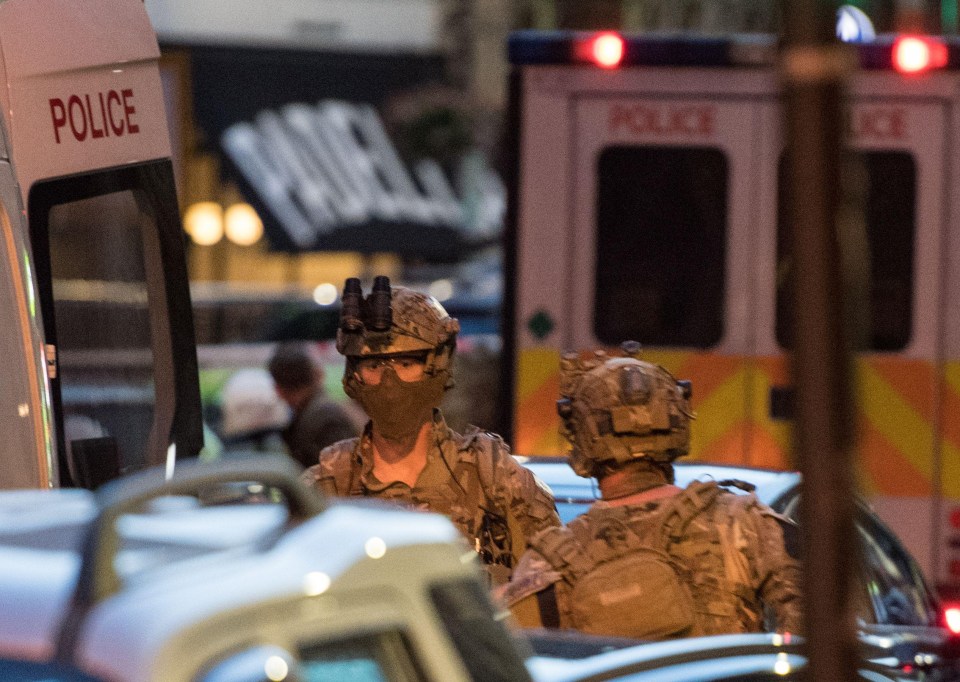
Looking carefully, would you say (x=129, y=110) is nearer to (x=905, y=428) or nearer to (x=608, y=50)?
(x=608, y=50)

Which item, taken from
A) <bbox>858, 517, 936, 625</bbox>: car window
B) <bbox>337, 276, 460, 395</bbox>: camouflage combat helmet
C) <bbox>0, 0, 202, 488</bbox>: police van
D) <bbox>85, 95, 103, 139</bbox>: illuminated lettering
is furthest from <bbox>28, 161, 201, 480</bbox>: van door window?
<bbox>858, 517, 936, 625</bbox>: car window

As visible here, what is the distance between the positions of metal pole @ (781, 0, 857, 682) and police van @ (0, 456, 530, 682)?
525 mm

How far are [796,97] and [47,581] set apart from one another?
0.90 meters

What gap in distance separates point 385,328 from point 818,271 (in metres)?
3.08

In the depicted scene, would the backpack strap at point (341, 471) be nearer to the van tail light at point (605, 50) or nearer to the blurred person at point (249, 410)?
the van tail light at point (605, 50)

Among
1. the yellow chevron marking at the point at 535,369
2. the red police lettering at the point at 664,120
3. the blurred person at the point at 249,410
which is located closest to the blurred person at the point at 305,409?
the blurred person at the point at 249,410

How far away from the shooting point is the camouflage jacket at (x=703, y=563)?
385 cm

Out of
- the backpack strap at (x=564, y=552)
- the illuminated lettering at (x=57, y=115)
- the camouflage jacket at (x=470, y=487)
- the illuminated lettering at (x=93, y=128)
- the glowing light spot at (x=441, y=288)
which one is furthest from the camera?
the glowing light spot at (x=441, y=288)

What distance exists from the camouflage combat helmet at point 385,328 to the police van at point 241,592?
7.84 feet

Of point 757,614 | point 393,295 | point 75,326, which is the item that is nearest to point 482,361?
point 75,326

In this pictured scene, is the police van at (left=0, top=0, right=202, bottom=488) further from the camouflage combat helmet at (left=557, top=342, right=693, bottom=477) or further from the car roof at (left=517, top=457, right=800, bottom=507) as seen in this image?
the camouflage combat helmet at (left=557, top=342, right=693, bottom=477)

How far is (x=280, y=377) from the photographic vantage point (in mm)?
9703

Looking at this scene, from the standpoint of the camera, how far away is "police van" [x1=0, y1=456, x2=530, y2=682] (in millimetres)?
1789

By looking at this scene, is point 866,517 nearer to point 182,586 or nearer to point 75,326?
point 75,326
